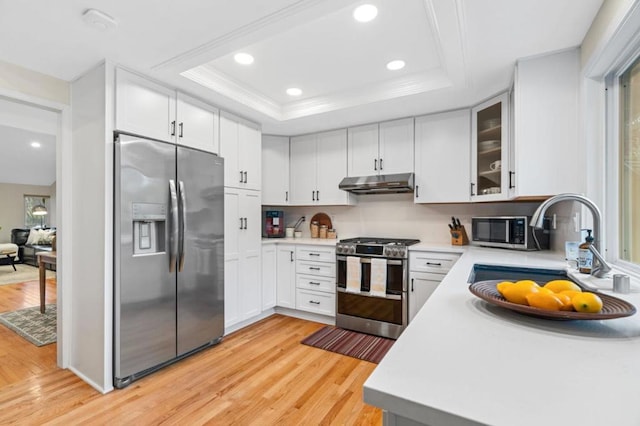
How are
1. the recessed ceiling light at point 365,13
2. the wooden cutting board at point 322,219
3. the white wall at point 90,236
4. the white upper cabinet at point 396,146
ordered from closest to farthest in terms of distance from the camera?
the recessed ceiling light at point 365,13, the white wall at point 90,236, the white upper cabinet at point 396,146, the wooden cutting board at point 322,219

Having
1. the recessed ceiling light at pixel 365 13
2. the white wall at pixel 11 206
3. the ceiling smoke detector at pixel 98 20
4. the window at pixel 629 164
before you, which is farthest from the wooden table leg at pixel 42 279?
the white wall at pixel 11 206

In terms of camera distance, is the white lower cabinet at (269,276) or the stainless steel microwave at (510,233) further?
the white lower cabinet at (269,276)

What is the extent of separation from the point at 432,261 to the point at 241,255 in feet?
6.01

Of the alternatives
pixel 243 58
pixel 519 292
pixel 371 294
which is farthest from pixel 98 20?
pixel 371 294

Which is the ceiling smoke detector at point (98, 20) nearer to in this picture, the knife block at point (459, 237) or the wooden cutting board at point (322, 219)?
the wooden cutting board at point (322, 219)

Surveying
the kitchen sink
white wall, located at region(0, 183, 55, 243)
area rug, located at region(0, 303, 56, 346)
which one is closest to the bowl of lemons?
the kitchen sink

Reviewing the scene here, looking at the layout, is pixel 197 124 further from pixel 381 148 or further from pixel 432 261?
pixel 432 261

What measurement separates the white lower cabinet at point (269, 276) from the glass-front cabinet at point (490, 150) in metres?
2.18

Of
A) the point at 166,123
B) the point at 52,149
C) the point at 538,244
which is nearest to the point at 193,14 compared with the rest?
the point at 166,123

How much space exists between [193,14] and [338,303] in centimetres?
273

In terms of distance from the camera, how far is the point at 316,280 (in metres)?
3.57

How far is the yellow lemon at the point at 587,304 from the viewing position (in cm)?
82

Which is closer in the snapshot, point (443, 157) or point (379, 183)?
point (443, 157)

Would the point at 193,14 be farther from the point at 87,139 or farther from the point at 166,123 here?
the point at 87,139
